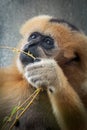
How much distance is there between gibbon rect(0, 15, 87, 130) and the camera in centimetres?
552

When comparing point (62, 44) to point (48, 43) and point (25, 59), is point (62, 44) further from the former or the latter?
point (25, 59)

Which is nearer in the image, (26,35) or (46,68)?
(46,68)

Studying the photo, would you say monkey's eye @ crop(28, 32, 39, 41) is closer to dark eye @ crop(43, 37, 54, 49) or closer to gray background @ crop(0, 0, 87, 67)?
dark eye @ crop(43, 37, 54, 49)

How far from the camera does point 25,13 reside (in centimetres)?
696

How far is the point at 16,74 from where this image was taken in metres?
6.13

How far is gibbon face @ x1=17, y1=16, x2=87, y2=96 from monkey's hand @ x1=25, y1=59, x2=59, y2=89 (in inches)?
25.1

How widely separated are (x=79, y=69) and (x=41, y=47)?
452 millimetres

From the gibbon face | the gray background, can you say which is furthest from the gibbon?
the gray background

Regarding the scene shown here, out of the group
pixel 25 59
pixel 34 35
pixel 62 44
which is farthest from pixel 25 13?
pixel 25 59

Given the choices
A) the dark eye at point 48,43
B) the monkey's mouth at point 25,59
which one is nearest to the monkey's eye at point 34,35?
the dark eye at point 48,43

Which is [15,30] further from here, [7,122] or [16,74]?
[7,122]

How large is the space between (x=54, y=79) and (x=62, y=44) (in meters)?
0.94

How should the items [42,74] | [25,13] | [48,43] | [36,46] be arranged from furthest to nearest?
1. [25,13]
2. [48,43]
3. [36,46]
4. [42,74]

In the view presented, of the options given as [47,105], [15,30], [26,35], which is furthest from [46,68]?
[15,30]
